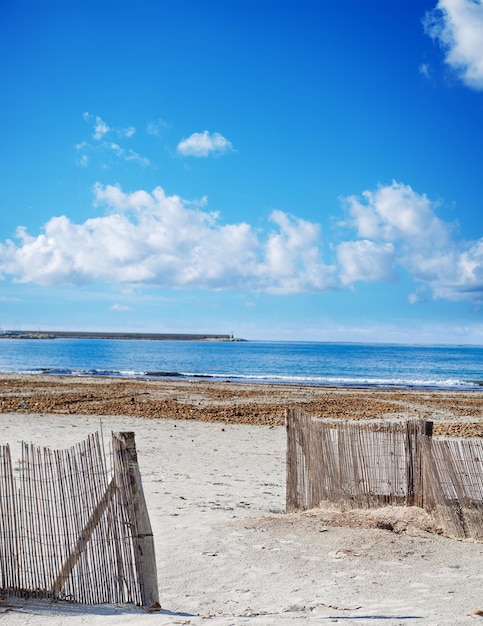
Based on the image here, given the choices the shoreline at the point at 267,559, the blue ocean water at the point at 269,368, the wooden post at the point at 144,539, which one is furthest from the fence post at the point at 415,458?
the blue ocean water at the point at 269,368

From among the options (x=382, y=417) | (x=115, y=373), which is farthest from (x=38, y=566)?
(x=115, y=373)

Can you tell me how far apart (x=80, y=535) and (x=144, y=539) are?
2.03 feet

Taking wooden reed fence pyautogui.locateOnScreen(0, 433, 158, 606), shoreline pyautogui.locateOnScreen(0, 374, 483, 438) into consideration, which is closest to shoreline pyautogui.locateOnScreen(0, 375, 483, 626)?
wooden reed fence pyautogui.locateOnScreen(0, 433, 158, 606)

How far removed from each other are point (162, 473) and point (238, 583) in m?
5.22

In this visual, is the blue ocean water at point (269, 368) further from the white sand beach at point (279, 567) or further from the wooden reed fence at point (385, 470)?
the wooden reed fence at point (385, 470)

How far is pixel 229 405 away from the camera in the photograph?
2317 cm

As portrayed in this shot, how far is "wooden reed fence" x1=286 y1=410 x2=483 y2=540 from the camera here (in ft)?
23.6

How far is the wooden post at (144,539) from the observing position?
5254 mm

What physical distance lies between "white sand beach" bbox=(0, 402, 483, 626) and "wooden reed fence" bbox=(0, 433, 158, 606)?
0.15 m

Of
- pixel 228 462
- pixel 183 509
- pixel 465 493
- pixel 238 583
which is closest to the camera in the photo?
pixel 238 583

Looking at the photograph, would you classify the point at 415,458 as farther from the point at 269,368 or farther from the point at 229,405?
the point at 269,368

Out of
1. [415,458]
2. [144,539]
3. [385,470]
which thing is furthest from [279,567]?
[415,458]

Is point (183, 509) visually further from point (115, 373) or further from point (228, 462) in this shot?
point (115, 373)

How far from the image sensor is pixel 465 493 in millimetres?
7148
